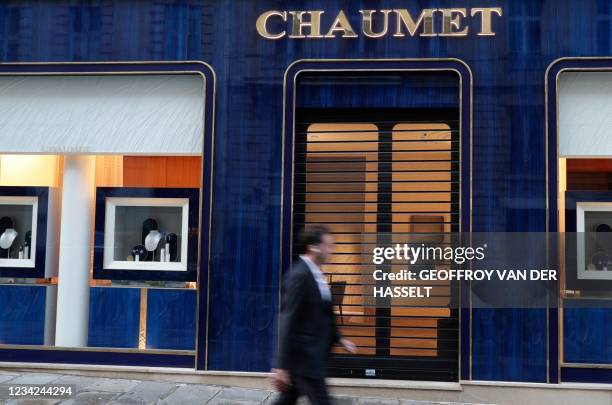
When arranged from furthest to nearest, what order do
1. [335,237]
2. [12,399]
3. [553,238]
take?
[335,237] < [553,238] < [12,399]

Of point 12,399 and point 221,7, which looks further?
point 221,7

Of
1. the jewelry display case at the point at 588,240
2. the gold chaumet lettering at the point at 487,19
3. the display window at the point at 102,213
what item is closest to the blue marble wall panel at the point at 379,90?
the gold chaumet lettering at the point at 487,19

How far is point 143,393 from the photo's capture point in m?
7.90

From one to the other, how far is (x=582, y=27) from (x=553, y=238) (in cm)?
255

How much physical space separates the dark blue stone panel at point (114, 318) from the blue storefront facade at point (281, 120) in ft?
0.05

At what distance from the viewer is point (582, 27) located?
8.16m

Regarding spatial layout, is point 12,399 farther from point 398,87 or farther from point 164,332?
point 398,87

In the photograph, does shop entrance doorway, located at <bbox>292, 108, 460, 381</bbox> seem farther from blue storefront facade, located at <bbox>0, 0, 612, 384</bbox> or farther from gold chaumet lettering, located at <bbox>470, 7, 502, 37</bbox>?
gold chaumet lettering, located at <bbox>470, 7, 502, 37</bbox>

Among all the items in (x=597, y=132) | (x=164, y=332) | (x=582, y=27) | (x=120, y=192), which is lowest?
(x=164, y=332)

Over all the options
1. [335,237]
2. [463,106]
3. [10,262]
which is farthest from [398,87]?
[10,262]

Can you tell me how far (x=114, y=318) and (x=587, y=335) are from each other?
19.1 feet

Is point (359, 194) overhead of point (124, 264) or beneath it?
overhead

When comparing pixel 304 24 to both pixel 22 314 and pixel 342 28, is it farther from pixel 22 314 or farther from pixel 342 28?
pixel 22 314

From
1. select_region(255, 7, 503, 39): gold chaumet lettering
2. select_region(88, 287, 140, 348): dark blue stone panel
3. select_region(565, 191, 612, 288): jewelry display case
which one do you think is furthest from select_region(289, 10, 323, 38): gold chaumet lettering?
Answer: select_region(88, 287, 140, 348): dark blue stone panel
